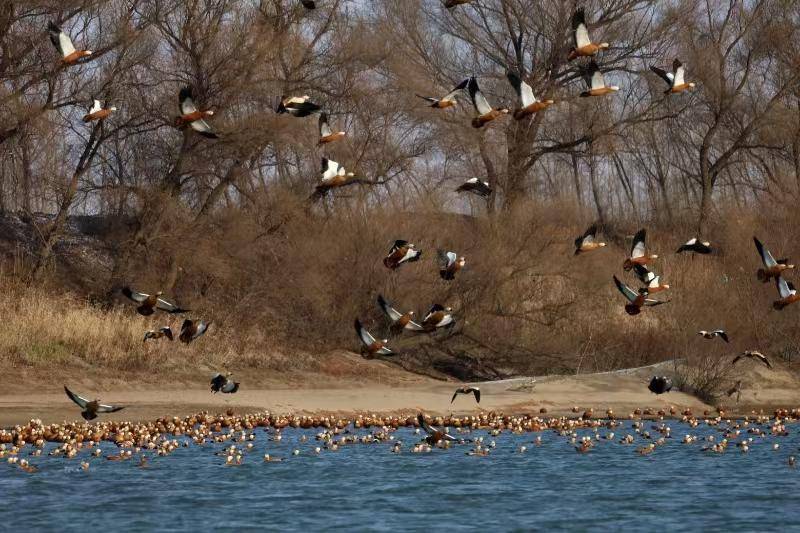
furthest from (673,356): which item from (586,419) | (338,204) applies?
(338,204)

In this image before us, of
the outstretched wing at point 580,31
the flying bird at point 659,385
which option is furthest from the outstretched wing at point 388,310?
the flying bird at point 659,385

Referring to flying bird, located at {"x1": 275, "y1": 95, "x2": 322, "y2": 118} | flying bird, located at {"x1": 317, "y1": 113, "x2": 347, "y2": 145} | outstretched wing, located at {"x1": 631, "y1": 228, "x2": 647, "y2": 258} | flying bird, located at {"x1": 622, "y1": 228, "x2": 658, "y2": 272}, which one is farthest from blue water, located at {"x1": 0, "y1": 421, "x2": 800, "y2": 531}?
flying bird, located at {"x1": 275, "y1": 95, "x2": 322, "y2": 118}

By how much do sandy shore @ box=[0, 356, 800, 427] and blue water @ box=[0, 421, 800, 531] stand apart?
3.25m

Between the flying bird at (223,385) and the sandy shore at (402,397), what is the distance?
63 cm

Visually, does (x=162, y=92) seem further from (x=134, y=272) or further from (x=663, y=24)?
(x=663, y=24)

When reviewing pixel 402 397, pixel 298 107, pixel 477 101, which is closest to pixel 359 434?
pixel 402 397

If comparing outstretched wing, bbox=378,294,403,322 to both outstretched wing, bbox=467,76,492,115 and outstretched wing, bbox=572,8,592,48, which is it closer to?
outstretched wing, bbox=467,76,492,115

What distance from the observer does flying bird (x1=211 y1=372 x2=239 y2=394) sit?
69.2ft

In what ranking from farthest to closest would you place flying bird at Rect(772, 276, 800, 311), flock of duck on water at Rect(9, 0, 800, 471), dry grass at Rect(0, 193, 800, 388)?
dry grass at Rect(0, 193, 800, 388) → flying bird at Rect(772, 276, 800, 311) → flock of duck on water at Rect(9, 0, 800, 471)

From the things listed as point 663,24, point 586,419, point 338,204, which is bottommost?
point 586,419

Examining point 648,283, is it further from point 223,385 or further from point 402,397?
point 402,397

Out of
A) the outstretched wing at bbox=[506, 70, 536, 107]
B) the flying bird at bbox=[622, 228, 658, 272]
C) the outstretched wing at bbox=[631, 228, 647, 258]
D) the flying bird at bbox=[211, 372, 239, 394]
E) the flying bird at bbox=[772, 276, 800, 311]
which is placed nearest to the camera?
the outstretched wing at bbox=[506, 70, 536, 107]

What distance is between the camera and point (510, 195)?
36.6m

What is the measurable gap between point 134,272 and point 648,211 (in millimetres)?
24983
